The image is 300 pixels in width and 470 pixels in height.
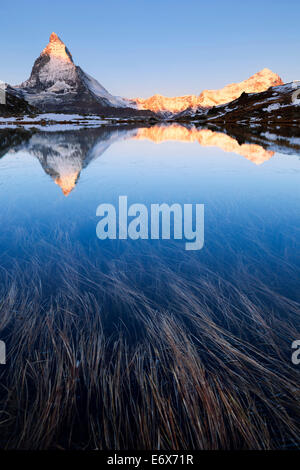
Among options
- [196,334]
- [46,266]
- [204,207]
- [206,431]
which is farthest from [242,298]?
[204,207]

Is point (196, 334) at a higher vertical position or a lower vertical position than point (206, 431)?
higher

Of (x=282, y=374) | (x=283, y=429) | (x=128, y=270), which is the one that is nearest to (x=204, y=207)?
(x=128, y=270)

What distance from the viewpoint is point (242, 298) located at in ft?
14.8

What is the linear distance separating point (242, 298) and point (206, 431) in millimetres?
2522

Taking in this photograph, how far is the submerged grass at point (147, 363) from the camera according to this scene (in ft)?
8.12

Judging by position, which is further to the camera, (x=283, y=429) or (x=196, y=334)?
(x=196, y=334)

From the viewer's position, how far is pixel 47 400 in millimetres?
2758

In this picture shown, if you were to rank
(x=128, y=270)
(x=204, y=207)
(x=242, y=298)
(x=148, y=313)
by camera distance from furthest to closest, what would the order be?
(x=204, y=207), (x=128, y=270), (x=242, y=298), (x=148, y=313)

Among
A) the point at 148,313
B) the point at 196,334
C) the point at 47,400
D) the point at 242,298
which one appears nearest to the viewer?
the point at 47,400

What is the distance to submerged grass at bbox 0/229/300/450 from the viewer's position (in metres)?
2.47

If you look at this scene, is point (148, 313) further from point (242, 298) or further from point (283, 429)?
point (283, 429)

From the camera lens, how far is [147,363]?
321 centimetres
